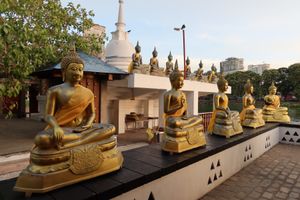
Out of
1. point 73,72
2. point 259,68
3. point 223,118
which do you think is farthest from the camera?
point 259,68

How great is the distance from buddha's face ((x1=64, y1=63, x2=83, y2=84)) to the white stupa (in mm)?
9292

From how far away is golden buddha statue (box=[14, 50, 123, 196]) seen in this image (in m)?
2.10

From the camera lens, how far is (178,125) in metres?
3.38

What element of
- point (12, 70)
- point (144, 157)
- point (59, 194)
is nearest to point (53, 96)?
point (59, 194)

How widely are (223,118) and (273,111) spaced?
13.0 ft

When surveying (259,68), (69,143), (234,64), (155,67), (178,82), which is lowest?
(69,143)

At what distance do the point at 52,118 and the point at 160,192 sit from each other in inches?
62.7

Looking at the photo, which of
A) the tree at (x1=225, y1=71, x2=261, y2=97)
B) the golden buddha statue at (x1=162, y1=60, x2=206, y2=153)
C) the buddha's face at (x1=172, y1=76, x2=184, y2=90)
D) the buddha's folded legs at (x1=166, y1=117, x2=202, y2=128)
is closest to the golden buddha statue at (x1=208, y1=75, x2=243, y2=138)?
the golden buddha statue at (x1=162, y1=60, x2=206, y2=153)

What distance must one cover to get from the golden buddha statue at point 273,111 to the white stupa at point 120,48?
22.3ft

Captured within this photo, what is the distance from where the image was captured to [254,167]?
4980 millimetres

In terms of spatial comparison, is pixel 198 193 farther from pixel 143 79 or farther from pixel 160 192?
pixel 143 79

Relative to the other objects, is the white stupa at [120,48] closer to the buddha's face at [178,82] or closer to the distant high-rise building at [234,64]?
the buddha's face at [178,82]

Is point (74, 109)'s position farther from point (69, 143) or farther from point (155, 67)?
point (155, 67)

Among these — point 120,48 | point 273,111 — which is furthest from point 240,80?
point 273,111
